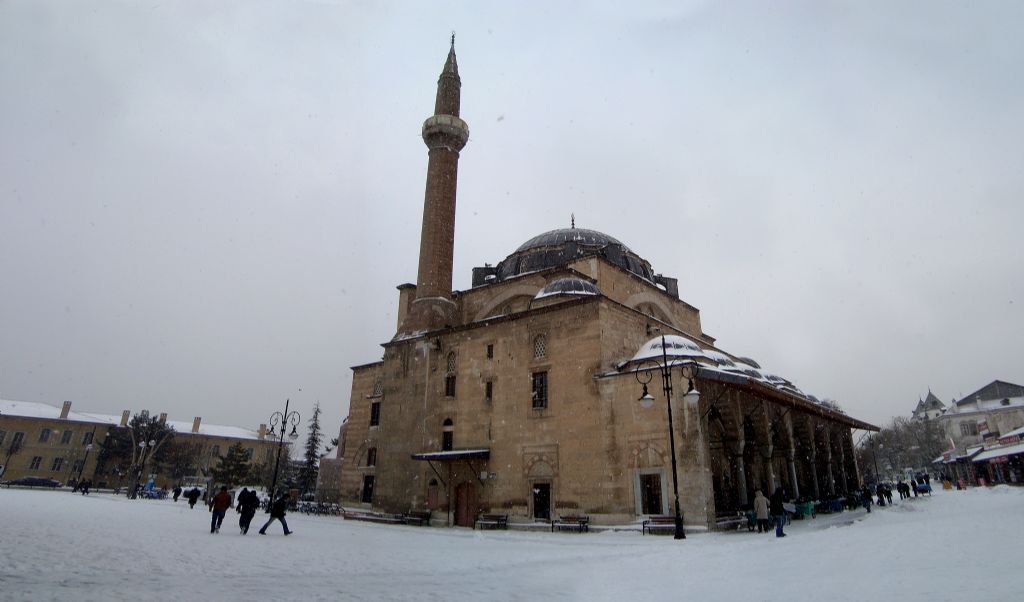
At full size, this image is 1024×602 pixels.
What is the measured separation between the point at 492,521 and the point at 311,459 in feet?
107

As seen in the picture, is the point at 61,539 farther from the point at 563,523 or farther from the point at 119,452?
the point at 119,452

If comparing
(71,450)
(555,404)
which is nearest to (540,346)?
(555,404)

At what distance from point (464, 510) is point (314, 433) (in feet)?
103

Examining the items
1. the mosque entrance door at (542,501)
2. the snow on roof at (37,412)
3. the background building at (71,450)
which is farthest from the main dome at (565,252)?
the snow on roof at (37,412)

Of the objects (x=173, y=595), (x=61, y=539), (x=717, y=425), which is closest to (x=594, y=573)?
(x=173, y=595)

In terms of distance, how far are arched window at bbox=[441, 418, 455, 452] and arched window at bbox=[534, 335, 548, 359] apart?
15.5 ft

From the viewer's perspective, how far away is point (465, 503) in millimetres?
20859

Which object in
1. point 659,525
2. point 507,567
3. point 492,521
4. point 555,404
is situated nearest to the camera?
point 507,567

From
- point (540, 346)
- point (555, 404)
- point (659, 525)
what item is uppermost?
point (540, 346)

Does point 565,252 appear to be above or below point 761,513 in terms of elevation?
above

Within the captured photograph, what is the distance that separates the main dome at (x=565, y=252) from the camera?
1050 inches

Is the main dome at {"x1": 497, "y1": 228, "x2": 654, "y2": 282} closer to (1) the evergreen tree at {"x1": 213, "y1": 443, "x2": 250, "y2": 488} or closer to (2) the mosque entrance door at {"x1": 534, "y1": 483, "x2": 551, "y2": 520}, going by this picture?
(2) the mosque entrance door at {"x1": 534, "y1": 483, "x2": 551, "y2": 520}

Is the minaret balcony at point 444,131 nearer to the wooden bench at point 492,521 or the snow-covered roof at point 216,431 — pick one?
the wooden bench at point 492,521

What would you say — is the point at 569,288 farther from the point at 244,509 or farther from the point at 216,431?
the point at 216,431
